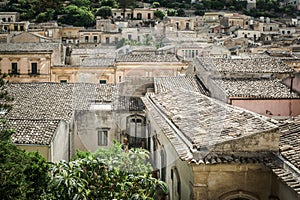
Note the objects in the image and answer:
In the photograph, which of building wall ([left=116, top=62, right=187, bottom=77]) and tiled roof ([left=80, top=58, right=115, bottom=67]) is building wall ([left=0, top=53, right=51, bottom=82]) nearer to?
tiled roof ([left=80, top=58, right=115, bottom=67])

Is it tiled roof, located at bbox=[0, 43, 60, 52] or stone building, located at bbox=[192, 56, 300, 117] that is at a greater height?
tiled roof, located at bbox=[0, 43, 60, 52]

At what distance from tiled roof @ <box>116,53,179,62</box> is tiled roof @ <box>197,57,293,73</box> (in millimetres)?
6694

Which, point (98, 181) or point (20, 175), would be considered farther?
point (98, 181)

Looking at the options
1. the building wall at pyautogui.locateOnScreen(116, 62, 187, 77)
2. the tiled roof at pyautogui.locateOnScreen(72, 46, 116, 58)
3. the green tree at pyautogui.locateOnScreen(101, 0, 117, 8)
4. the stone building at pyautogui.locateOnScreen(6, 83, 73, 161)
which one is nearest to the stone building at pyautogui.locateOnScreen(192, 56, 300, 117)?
the stone building at pyautogui.locateOnScreen(6, 83, 73, 161)

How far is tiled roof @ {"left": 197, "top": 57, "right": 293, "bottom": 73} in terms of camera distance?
60.4 feet

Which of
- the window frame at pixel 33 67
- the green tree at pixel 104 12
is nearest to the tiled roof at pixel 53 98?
the window frame at pixel 33 67

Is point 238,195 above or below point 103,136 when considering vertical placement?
above

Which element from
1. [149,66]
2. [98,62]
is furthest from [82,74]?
[149,66]

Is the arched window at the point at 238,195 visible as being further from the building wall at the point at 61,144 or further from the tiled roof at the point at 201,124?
the building wall at the point at 61,144

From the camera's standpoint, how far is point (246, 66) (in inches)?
749

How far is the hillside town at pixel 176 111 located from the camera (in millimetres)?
7797

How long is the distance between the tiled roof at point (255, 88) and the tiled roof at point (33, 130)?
5990 mm

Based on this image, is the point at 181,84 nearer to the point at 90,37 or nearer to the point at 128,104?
the point at 128,104

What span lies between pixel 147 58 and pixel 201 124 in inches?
710
